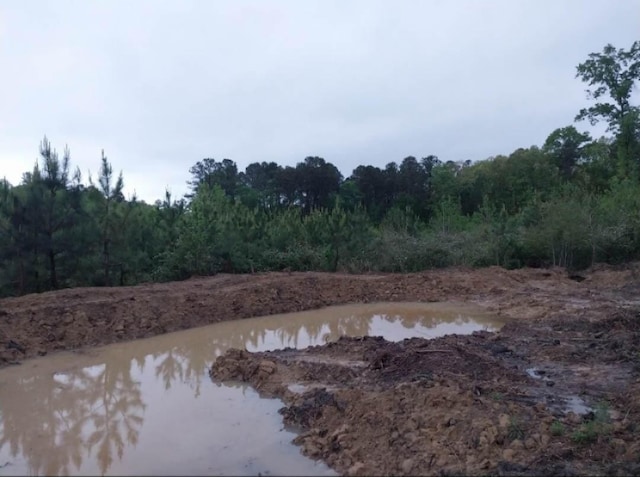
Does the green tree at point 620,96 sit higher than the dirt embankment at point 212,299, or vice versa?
the green tree at point 620,96

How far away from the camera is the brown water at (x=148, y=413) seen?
5.82m

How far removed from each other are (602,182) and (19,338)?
32.8 metres

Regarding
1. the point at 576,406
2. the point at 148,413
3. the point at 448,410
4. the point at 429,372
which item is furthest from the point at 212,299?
the point at 576,406

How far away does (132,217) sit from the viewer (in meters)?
15.6

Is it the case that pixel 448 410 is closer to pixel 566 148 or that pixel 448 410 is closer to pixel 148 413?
pixel 148 413

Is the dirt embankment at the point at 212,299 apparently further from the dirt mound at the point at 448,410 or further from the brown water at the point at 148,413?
the dirt mound at the point at 448,410

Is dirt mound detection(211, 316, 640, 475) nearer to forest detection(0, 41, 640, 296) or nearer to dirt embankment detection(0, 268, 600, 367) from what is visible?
dirt embankment detection(0, 268, 600, 367)

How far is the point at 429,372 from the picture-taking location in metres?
7.61

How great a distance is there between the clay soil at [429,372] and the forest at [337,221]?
1.64 m

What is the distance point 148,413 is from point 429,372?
406cm

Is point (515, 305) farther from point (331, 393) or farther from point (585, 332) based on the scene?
point (331, 393)

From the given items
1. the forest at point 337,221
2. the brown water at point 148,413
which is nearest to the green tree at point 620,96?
the forest at point 337,221

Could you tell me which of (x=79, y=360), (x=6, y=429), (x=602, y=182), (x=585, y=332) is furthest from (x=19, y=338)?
(x=602, y=182)

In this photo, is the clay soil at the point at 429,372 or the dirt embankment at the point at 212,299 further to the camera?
the dirt embankment at the point at 212,299
